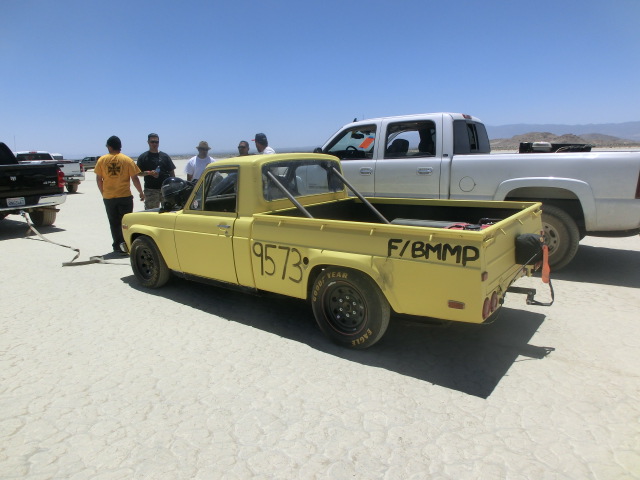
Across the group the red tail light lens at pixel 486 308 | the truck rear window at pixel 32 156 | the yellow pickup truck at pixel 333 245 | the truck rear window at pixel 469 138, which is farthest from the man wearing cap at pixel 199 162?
the truck rear window at pixel 32 156

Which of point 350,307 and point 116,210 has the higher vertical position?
point 116,210

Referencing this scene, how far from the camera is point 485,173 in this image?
6117 millimetres

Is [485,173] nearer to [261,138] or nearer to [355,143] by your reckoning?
[355,143]

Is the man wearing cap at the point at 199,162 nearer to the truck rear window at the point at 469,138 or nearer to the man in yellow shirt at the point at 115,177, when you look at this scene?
the man in yellow shirt at the point at 115,177

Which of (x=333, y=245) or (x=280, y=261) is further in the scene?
(x=280, y=261)

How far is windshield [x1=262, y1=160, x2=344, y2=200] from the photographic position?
453 cm

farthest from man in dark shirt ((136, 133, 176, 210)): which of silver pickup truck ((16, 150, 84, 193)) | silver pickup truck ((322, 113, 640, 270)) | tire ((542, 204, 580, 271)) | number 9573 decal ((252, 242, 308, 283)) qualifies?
silver pickup truck ((16, 150, 84, 193))

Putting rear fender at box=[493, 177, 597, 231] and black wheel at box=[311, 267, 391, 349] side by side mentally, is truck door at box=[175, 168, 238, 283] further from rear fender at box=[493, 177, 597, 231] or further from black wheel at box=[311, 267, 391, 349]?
rear fender at box=[493, 177, 597, 231]

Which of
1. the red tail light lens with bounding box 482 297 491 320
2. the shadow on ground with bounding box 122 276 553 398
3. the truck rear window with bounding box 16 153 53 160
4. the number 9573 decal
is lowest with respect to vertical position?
the shadow on ground with bounding box 122 276 553 398

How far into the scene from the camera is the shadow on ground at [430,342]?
11.4 feet

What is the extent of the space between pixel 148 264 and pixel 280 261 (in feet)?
8.08

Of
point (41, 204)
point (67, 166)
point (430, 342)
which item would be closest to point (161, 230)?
point (430, 342)

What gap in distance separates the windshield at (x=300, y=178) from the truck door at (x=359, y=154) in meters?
1.77

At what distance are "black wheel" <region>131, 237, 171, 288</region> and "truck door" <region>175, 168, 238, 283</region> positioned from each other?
1.84 ft
